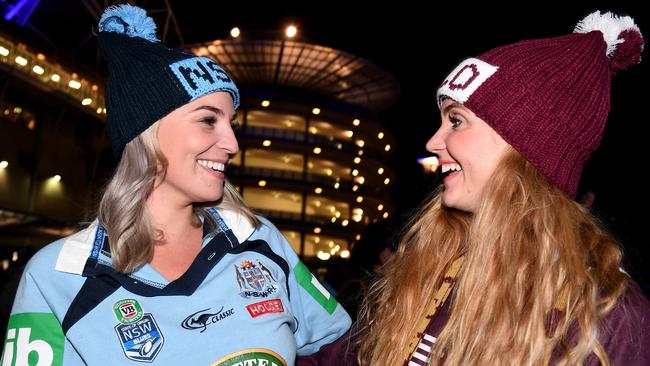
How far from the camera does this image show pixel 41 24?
3086 centimetres

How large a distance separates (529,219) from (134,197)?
1695 millimetres

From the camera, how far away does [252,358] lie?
2475mm

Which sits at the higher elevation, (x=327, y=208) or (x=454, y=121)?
(x=454, y=121)

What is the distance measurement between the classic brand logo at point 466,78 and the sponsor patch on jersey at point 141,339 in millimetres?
1514

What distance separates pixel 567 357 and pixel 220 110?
179 cm

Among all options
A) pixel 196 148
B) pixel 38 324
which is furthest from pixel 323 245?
pixel 38 324

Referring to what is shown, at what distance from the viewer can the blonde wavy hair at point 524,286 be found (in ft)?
6.28

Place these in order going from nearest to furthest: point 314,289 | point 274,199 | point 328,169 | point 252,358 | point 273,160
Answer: point 252,358, point 314,289, point 274,199, point 273,160, point 328,169

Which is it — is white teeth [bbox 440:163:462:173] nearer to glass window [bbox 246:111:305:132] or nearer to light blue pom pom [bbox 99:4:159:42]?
light blue pom pom [bbox 99:4:159:42]

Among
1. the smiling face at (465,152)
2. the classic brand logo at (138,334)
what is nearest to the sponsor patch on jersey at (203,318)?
the classic brand logo at (138,334)

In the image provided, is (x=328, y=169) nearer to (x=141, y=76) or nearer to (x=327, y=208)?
(x=327, y=208)

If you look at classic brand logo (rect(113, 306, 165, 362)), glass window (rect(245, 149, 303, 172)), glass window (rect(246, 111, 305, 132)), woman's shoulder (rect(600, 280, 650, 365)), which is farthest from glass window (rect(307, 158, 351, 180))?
woman's shoulder (rect(600, 280, 650, 365))

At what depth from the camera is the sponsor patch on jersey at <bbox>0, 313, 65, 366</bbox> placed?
227 centimetres

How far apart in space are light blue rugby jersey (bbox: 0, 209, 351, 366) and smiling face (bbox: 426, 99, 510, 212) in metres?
0.96
